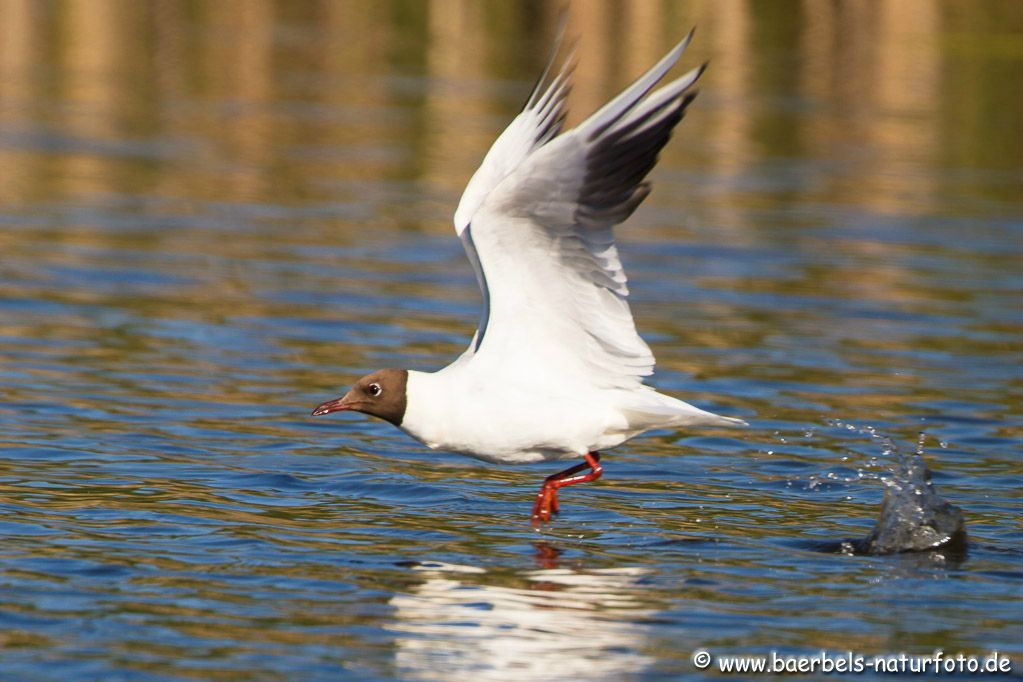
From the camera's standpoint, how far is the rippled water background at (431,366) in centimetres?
770

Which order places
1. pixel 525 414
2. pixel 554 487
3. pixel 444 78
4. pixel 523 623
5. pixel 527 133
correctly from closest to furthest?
pixel 523 623, pixel 525 414, pixel 554 487, pixel 527 133, pixel 444 78

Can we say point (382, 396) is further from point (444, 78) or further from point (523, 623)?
point (444, 78)

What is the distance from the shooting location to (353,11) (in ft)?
115

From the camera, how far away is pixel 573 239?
8.62 m

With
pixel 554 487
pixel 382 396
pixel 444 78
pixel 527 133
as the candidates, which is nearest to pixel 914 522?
pixel 554 487

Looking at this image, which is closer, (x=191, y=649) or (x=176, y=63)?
(x=191, y=649)

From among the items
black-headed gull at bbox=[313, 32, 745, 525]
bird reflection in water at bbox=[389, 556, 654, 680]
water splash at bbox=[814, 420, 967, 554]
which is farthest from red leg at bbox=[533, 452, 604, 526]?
water splash at bbox=[814, 420, 967, 554]

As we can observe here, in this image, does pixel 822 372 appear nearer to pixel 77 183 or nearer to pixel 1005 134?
pixel 77 183

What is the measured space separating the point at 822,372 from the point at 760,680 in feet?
20.7

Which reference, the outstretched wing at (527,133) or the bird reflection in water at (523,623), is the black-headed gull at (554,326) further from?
the bird reflection in water at (523,623)

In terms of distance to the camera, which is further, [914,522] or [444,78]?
[444,78]

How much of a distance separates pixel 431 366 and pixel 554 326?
390 centimetres

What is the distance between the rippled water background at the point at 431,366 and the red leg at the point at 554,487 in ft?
0.53

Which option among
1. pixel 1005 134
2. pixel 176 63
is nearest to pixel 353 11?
pixel 176 63
